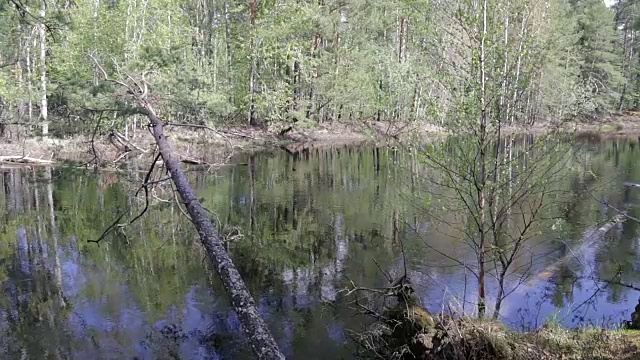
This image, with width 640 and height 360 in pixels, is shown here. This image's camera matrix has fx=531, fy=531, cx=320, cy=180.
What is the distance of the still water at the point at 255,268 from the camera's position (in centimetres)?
740

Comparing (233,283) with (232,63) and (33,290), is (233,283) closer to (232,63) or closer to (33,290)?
(33,290)

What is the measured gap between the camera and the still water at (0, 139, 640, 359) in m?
7.40

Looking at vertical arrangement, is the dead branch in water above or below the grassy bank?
above

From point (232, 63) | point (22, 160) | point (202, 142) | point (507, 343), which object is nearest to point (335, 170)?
point (202, 142)

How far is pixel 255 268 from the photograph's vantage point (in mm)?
10250

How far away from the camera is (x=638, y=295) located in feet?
28.7

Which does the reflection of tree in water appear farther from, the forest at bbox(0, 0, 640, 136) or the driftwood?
the driftwood

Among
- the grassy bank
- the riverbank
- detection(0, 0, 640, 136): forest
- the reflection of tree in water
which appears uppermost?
detection(0, 0, 640, 136): forest

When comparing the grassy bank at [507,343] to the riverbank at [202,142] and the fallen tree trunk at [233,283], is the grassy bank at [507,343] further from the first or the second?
the riverbank at [202,142]

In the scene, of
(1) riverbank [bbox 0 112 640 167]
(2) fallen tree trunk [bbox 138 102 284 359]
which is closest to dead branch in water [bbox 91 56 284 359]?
(2) fallen tree trunk [bbox 138 102 284 359]

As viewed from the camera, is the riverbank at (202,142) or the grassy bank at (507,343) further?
the riverbank at (202,142)

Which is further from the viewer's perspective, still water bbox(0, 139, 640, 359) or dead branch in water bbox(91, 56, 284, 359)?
still water bbox(0, 139, 640, 359)

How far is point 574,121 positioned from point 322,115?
32363 millimetres

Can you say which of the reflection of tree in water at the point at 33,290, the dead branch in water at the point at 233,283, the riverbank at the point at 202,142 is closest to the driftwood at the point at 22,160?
the riverbank at the point at 202,142
